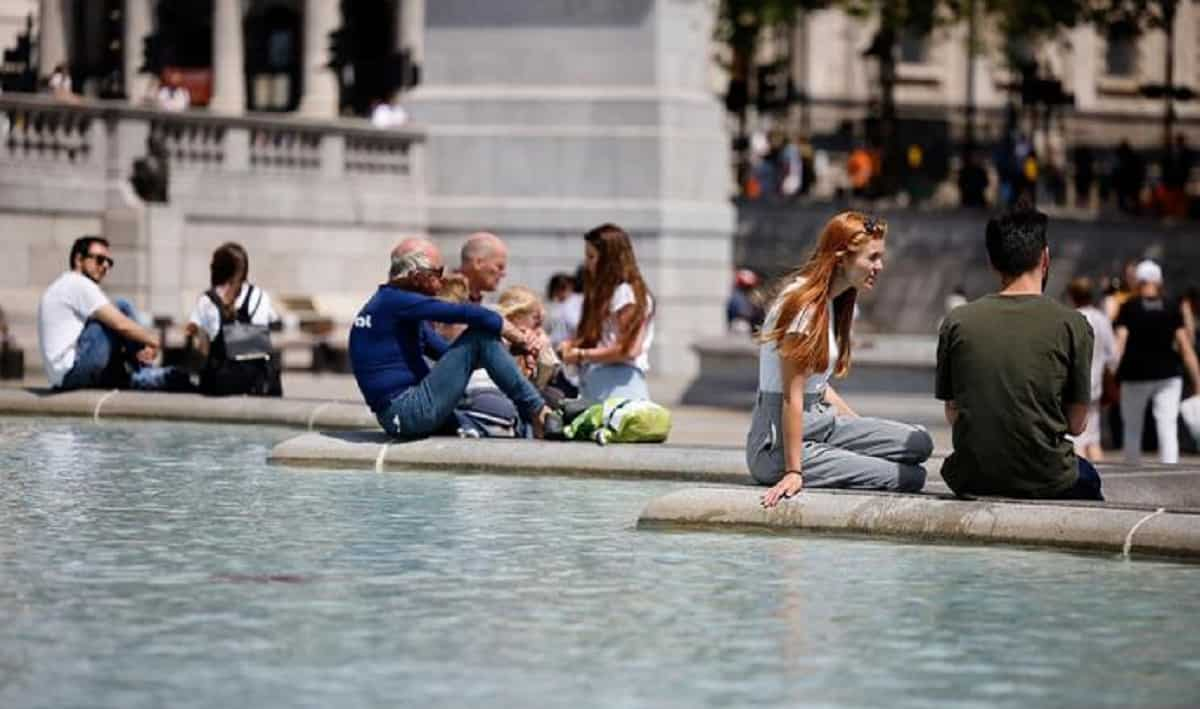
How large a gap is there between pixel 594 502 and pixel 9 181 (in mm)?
21013

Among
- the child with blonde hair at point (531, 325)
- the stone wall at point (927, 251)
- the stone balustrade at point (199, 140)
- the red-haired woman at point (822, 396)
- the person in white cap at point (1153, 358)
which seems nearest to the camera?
the red-haired woman at point (822, 396)

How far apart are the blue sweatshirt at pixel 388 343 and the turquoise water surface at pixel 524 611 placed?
1.32 m

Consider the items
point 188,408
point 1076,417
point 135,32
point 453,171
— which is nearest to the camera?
point 1076,417

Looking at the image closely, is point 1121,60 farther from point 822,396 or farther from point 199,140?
point 822,396

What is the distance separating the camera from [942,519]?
1346 centimetres

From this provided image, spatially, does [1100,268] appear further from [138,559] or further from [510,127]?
[138,559]

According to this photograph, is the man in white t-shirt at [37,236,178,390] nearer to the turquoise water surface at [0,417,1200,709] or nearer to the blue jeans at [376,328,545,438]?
the blue jeans at [376,328,545,438]

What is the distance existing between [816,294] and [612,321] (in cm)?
519

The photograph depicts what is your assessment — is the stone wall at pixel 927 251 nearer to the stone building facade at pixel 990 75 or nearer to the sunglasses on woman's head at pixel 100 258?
the stone building facade at pixel 990 75

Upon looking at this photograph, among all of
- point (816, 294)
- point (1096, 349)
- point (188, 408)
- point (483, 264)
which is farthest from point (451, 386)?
point (1096, 349)

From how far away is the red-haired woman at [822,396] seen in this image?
45.7 ft

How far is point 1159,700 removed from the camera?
382 inches

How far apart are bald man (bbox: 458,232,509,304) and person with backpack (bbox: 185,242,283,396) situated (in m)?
2.71

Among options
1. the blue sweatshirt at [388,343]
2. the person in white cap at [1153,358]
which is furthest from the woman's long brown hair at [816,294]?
the person in white cap at [1153,358]
